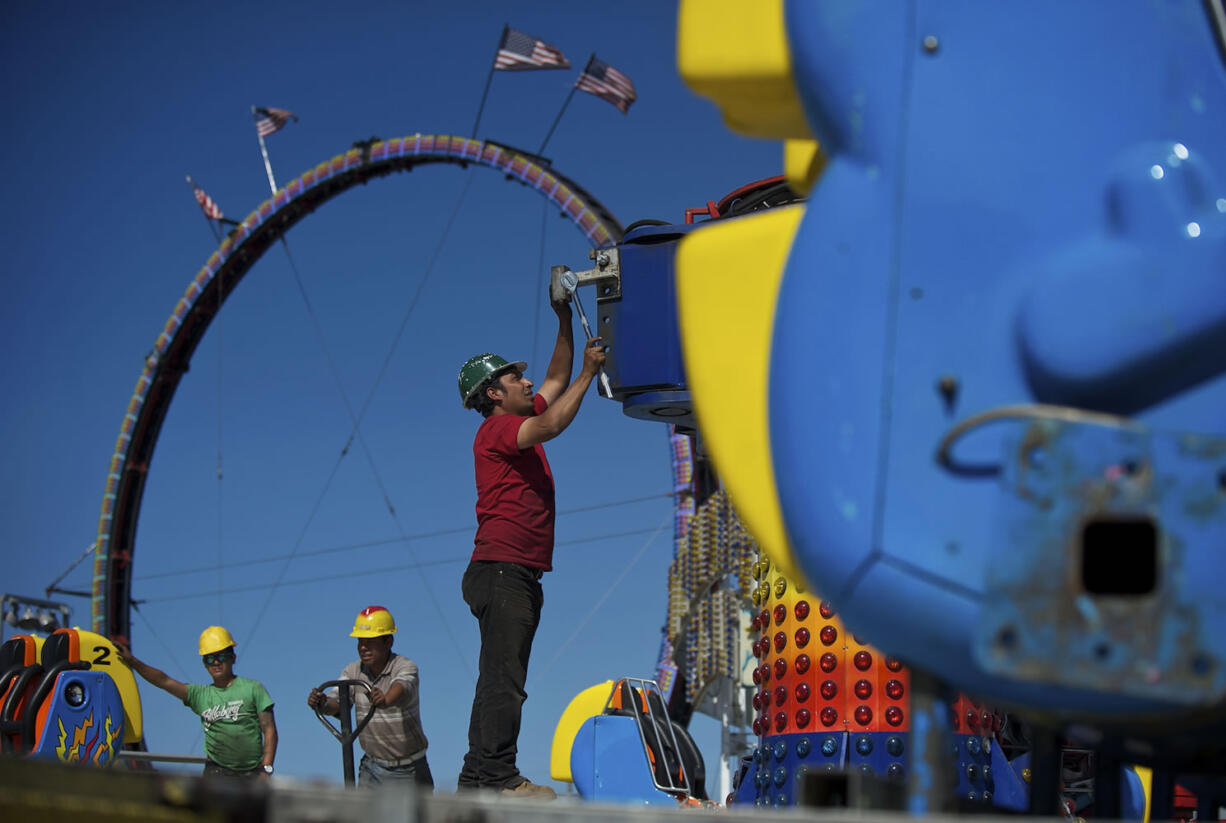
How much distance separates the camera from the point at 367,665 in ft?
24.1

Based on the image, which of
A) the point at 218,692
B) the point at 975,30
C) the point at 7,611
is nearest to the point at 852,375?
the point at 975,30

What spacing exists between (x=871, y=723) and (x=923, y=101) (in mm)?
4684

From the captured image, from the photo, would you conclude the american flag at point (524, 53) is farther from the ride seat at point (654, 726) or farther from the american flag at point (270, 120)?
the ride seat at point (654, 726)

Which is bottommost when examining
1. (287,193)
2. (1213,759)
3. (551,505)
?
(1213,759)

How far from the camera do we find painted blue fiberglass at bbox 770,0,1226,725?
2.35 meters

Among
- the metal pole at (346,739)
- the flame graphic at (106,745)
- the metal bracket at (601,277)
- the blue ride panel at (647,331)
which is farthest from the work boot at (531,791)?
the flame graphic at (106,745)

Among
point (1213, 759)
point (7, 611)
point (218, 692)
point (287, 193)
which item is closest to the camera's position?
point (1213, 759)

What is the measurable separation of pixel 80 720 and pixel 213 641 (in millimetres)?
1289

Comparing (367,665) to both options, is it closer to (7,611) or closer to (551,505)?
(551,505)

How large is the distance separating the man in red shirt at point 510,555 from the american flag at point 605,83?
19259 millimetres

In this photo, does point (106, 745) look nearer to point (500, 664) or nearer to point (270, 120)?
point (500, 664)

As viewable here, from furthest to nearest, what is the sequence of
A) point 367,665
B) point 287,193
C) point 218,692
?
1. point 287,193
2. point 218,692
3. point 367,665

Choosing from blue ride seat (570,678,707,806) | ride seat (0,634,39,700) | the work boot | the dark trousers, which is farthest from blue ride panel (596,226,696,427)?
ride seat (0,634,39,700)

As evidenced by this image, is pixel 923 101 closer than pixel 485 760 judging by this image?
Yes
